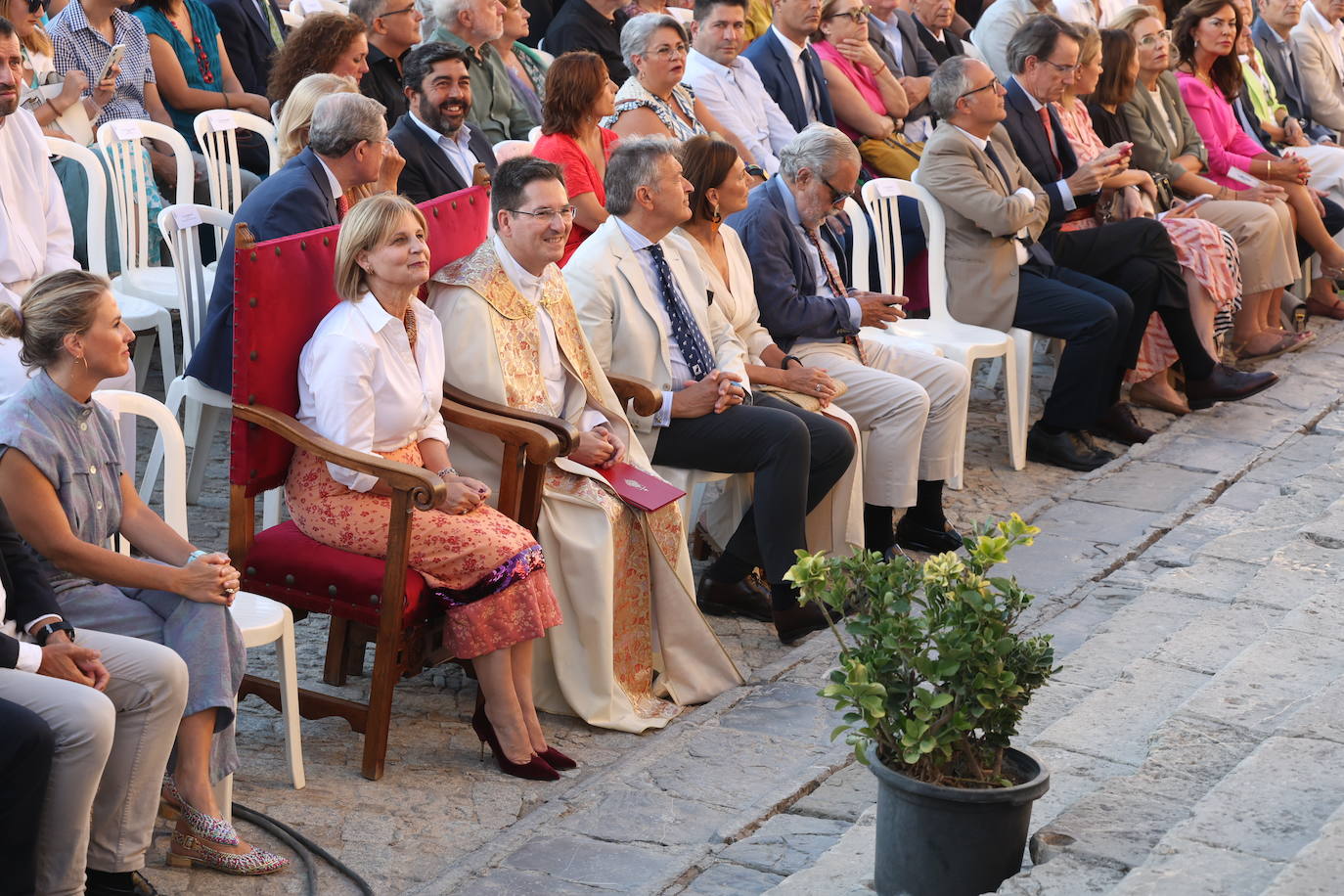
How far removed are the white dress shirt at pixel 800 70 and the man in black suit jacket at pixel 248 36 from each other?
196 cm

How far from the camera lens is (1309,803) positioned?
8.68ft

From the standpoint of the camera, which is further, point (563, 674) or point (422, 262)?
point (563, 674)

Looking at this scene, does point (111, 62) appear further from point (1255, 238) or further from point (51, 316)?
point (1255, 238)

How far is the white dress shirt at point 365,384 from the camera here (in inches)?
137

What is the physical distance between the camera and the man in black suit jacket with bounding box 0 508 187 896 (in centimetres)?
251

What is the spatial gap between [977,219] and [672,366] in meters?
1.81

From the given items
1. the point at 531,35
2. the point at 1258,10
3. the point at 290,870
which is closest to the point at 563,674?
the point at 290,870

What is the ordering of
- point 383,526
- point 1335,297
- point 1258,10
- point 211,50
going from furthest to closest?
point 1258,10 < point 1335,297 < point 211,50 < point 383,526

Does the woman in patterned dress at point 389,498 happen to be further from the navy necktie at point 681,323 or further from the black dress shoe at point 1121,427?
the black dress shoe at point 1121,427

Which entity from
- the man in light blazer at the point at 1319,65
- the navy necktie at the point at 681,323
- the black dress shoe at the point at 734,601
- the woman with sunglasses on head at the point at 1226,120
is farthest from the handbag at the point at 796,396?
the man in light blazer at the point at 1319,65

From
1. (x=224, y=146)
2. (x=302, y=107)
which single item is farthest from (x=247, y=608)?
(x=224, y=146)

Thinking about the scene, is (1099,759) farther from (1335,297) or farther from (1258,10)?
(1258,10)

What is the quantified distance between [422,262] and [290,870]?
1.31 metres

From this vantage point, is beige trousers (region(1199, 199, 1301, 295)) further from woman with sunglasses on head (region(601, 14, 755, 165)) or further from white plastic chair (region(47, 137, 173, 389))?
white plastic chair (region(47, 137, 173, 389))
